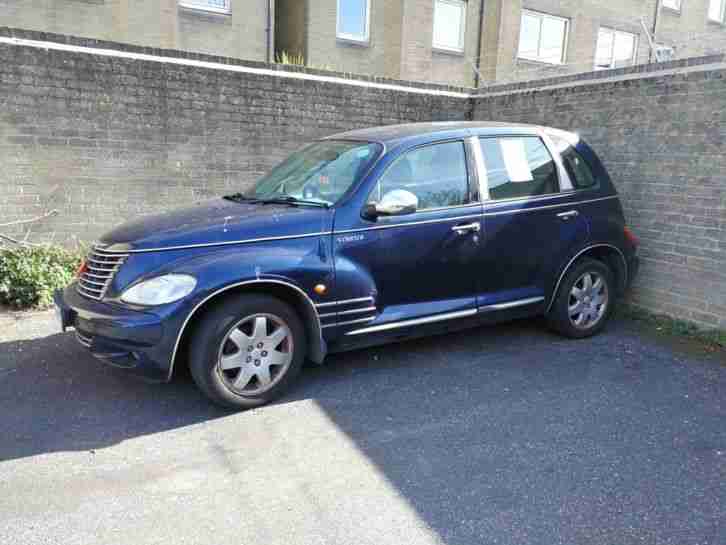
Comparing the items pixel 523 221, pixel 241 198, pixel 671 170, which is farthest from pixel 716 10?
pixel 241 198

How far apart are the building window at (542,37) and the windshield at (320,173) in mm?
14865

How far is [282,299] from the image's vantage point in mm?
4133

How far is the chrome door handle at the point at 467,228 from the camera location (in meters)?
4.64

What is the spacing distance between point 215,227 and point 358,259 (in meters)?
0.99

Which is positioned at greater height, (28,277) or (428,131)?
(428,131)

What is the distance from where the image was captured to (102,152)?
683cm

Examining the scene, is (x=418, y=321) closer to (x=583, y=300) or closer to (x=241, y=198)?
(x=241, y=198)

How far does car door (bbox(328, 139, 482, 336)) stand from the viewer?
4250 millimetres

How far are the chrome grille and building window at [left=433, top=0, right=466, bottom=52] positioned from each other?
14560mm

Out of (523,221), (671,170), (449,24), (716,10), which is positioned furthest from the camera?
(716,10)

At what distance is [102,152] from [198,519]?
5.14 m

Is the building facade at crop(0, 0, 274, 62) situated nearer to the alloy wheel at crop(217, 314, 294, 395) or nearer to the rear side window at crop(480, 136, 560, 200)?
the rear side window at crop(480, 136, 560, 200)

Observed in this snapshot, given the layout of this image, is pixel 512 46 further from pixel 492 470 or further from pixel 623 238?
pixel 492 470

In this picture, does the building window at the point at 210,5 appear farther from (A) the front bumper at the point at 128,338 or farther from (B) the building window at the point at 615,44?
(A) the front bumper at the point at 128,338
